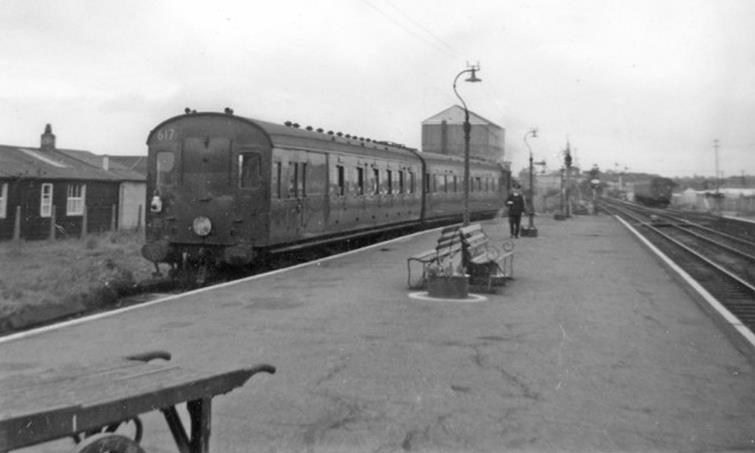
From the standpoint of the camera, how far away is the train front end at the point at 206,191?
45.1ft

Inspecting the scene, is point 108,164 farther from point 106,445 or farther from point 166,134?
point 106,445

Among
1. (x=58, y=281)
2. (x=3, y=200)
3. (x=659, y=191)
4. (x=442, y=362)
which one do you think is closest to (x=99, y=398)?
(x=442, y=362)

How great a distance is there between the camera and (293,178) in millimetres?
14781

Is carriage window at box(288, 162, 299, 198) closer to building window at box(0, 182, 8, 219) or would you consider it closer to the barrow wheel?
the barrow wheel

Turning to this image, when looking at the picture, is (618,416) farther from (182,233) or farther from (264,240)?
(182,233)

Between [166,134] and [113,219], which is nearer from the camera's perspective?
[166,134]

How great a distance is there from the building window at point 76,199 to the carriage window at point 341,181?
1798 centimetres

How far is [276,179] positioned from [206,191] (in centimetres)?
130

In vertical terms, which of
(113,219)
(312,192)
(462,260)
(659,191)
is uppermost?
(659,191)

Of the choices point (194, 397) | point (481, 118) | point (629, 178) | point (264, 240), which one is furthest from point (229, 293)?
point (629, 178)

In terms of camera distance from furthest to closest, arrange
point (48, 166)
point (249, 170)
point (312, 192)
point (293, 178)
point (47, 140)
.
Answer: point (47, 140) → point (48, 166) → point (312, 192) → point (293, 178) → point (249, 170)

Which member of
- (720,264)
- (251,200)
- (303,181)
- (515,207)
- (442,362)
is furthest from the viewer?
(515,207)

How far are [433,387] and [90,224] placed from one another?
2975 centimetres

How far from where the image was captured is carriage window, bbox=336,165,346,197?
57.1 feet
